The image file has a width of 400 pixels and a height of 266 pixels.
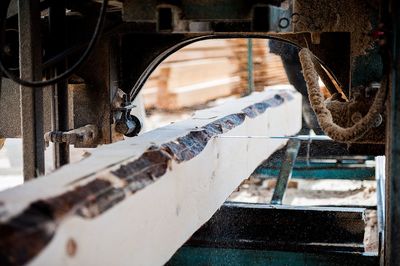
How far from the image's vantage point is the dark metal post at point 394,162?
1810mm

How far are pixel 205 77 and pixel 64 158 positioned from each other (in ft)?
26.6

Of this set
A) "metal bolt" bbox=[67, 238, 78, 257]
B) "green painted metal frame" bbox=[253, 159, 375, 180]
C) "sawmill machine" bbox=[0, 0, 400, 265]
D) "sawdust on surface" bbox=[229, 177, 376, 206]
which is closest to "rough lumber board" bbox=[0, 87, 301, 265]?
"metal bolt" bbox=[67, 238, 78, 257]

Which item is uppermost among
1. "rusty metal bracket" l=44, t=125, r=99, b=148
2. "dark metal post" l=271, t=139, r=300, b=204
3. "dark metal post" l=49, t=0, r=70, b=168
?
"dark metal post" l=49, t=0, r=70, b=168

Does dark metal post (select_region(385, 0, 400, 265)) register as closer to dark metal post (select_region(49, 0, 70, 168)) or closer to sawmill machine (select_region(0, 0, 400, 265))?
sawmill machine (select_region(0, 0, 400, 265))

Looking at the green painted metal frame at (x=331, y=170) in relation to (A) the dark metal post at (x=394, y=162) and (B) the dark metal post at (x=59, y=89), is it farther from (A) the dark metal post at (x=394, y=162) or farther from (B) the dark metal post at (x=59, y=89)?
(A) the dark metal post at (x=394, y=162)

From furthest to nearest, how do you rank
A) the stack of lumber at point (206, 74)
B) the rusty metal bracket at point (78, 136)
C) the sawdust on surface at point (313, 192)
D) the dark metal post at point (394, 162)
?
the stack of lumber at point (206, 74) → the sawdust on surface at point (313, 192) → the rusty metal bracket at point (78, 136) → the dark metal post at point (394, 162)

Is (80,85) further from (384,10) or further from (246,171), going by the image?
(384,10)

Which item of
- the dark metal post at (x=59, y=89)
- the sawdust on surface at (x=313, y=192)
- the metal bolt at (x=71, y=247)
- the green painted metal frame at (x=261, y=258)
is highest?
the dark metal post at (x=59, y=89)

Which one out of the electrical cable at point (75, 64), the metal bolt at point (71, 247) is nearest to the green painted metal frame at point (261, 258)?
the electrical cable at point (75, 64)

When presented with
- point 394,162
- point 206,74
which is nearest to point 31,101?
point 394,162

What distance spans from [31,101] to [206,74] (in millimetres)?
8579

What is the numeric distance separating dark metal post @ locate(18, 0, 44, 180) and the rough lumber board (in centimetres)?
42

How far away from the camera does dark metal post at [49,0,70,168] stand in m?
2.71

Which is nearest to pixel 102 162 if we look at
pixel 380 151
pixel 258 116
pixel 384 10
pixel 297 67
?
pixel 384 10
